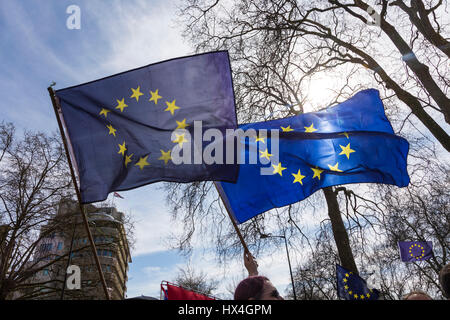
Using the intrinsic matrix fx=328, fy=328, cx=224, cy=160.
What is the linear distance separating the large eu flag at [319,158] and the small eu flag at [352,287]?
3.93 meters

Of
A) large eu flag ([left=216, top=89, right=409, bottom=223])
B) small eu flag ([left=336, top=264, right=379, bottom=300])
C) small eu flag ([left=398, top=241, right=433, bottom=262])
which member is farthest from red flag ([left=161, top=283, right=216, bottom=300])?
small eu flag ([left=398, top=241, right=433, bottom=262])

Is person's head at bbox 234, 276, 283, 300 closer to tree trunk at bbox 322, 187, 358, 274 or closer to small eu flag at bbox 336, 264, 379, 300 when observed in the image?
small eu flag at bbox 336, 264, 379, 300

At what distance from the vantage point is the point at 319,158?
19.5ft

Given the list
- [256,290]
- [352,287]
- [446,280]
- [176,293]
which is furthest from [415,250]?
[256,290]

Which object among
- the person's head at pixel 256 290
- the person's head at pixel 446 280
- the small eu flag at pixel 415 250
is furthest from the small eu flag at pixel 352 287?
the person's head at pixel 256 290

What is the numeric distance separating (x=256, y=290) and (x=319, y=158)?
4128 mm

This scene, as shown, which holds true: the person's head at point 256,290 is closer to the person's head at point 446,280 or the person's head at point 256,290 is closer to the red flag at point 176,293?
the person's head at point 446,280

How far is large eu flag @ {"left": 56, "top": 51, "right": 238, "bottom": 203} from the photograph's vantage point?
196 inches

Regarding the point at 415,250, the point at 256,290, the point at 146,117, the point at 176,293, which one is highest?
the point at 146,117

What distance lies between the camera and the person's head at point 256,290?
86.6 inches

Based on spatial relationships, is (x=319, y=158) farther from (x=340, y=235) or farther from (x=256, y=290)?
(x=340, y=235)

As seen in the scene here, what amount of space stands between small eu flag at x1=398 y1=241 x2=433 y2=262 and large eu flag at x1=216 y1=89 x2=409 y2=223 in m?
6.61
